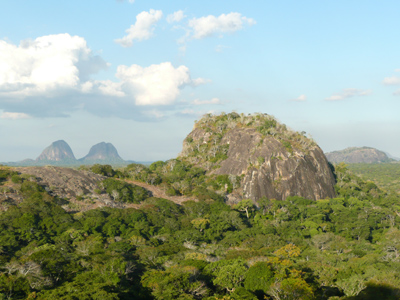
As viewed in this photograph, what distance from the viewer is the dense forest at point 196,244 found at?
41.7 meters

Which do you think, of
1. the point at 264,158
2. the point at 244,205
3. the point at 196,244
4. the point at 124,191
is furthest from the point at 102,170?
the point at 196,244

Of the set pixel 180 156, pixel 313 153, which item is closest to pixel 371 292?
pixel 313 153

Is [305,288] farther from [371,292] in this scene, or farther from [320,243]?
[320,243]

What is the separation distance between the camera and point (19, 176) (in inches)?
3494

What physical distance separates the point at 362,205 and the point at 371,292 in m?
65.7

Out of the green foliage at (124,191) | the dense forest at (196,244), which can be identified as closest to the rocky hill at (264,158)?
the dense forest at (196,244)

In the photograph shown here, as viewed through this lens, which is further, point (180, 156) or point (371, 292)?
point (180, 156)

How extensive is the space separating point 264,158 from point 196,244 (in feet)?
165

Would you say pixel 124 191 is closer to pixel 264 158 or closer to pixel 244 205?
pixel 244 205

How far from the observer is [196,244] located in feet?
231

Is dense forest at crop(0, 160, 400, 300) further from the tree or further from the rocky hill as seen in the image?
the rocky hill

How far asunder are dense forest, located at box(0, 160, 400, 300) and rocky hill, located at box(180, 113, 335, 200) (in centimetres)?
524

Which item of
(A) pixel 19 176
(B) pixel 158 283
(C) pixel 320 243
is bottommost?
(C) pixel 320 243

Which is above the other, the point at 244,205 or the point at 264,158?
the point at 264,158
